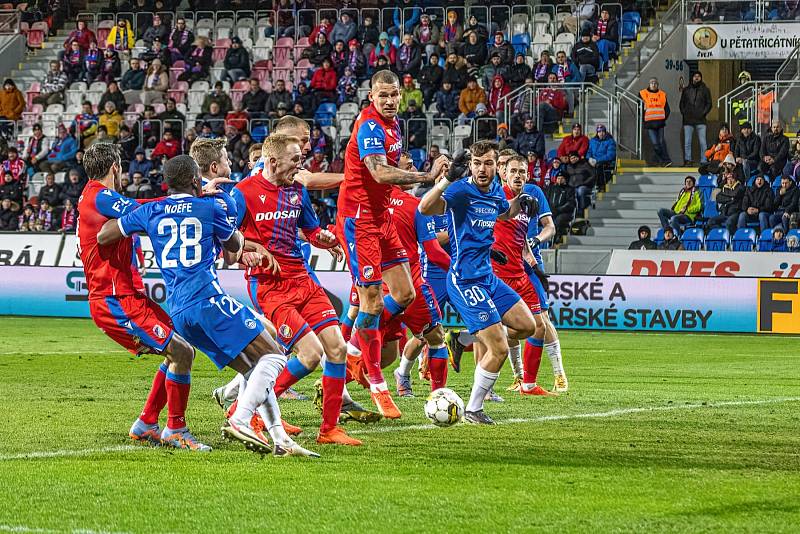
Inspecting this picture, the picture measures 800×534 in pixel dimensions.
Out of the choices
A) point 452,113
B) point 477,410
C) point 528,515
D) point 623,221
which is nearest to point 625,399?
point 477,410

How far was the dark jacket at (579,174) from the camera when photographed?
25.8 m

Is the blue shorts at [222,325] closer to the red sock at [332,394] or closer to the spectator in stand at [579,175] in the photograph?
the red sock at [332,394]

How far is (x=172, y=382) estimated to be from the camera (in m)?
8.72

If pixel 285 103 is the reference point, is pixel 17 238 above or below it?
below

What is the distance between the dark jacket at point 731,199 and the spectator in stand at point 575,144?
3.14 metres

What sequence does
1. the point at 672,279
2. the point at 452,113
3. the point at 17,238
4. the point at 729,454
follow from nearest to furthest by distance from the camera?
the point at 729,454, the point at 672,279, the point at 17,238, the point at 452,113

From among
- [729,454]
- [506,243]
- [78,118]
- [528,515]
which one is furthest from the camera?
[78,118]

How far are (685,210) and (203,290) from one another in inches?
698

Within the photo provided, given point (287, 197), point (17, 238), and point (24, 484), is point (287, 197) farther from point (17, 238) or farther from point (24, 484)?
point (17, 238)

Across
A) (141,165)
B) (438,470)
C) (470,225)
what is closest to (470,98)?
(141,165)

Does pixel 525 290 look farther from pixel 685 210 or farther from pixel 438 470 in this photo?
pixel 685 210

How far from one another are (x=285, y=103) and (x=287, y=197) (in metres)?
20.4

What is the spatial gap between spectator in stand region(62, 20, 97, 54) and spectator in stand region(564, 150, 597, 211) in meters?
14.3

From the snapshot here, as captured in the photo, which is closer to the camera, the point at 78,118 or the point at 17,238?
the point at 17,238
